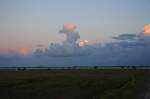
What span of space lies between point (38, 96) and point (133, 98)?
951 cm

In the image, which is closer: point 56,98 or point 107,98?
point 107,98

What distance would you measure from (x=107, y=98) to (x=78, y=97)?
6121 millimetres

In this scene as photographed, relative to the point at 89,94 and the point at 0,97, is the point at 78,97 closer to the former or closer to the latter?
the point at 89,94

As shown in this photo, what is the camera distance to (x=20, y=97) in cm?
3419

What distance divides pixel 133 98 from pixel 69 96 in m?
7.42

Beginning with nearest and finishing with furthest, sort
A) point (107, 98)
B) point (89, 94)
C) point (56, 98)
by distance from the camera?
1. point (107, 98)
2. point (56, 98)
3. point (89, 94)

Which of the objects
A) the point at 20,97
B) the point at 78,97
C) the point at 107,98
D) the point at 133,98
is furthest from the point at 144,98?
the point at 20,97

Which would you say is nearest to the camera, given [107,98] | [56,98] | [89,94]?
[107,98]

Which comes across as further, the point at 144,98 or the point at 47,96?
the point at 47,96

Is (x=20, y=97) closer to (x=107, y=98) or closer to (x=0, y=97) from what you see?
(x=0, y=97)

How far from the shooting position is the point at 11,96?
3484 centimetres

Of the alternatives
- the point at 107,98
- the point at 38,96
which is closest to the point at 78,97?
the point at 38,96

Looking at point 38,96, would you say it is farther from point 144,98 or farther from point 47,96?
point 144,98

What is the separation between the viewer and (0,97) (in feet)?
110
